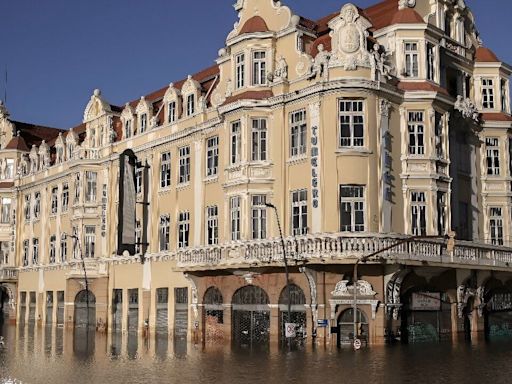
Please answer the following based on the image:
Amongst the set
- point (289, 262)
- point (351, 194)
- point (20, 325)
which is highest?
point (351, 194)

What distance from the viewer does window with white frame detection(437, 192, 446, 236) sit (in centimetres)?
4097

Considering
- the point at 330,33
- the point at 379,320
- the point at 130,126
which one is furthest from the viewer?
the point at 130,126

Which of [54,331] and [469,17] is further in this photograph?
[54,331]

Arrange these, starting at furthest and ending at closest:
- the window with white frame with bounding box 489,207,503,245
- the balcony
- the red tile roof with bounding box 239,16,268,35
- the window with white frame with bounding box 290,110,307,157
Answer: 1. the window with white frame with bounding box 489,207,503,245
2. the red tile roof with bounding box 239,16,268,35
3. the window with white frame with bounding box 290,110,307,157
4. the balcony

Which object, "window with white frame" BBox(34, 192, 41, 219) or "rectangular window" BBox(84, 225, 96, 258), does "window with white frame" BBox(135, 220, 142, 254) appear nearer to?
"rectangular window" BBox(84, 225, 96, 258)

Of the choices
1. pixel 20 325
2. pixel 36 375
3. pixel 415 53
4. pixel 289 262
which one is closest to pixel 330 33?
pixel 415 53

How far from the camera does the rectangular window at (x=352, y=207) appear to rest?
38625 mm

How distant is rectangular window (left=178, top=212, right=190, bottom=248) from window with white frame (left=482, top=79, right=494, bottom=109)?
21043 millimetres

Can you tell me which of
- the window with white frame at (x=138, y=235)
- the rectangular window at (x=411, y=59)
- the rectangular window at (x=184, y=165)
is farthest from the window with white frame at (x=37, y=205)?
the rectangular window at (x=411, y=59)

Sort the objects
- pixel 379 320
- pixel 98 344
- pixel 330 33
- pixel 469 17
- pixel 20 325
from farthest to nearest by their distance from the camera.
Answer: pixel 20 325 < pixel 469 17 < pixel 98 344 < pixel 330 33 < pixel 379 320

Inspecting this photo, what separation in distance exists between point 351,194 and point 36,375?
61.5ft

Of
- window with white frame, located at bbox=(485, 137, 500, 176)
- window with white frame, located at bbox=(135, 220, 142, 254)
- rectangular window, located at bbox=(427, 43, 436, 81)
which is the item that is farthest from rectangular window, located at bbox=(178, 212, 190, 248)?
window with white frame, located at bbox=(485, 137, 500, 176)

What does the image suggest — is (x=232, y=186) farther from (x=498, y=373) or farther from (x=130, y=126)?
(x=498, y=373)

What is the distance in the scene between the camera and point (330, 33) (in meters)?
40.4
